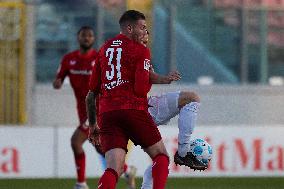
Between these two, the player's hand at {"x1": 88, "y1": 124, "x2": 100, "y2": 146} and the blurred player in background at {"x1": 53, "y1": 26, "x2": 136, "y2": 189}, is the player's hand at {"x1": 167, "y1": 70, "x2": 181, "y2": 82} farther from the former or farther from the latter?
the blurred player in background at {"x1": 53, "y1": 26, "x2": 136, "y2": 189}

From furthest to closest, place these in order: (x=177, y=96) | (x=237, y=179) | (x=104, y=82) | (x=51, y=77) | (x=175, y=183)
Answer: (x=51, y=77)
(x=237, y=179)
(x=175, y=183)
(x=177, y=96)
(x=104, y=82)

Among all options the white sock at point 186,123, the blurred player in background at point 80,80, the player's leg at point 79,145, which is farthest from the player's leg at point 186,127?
the player's leg at point 79,145

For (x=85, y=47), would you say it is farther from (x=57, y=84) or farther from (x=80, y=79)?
(x=57, y=84)

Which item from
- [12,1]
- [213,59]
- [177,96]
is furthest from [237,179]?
[177,96]

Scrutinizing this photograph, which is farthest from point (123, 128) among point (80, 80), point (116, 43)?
point (80, 80)

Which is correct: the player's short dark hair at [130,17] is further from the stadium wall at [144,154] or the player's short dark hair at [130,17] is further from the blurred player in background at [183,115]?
the stadium wall at [144,154]

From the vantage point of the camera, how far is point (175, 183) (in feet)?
47.7

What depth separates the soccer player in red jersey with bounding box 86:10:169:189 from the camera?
8.55 metres

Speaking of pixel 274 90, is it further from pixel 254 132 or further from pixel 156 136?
pixel 156 136

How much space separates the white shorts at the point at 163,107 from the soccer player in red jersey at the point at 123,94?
1.90 feet

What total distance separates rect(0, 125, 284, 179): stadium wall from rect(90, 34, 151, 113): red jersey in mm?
6813

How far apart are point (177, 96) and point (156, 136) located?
619 millimetres

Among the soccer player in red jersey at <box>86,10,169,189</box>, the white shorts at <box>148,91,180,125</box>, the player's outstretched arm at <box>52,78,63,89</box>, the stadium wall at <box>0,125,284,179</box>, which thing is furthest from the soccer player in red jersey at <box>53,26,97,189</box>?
the soccer player in red jersey at <box>86,10,169,189</box>

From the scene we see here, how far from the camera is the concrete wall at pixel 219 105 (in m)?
18.3
